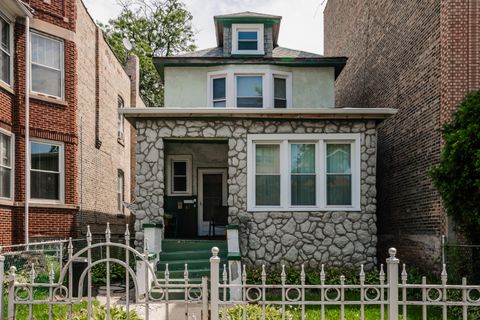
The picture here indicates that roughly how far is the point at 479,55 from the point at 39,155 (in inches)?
431

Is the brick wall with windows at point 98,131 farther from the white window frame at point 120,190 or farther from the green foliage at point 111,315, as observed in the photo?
the green foliage at point 111,315

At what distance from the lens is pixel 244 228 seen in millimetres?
11031

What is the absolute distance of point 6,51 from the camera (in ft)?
37.8

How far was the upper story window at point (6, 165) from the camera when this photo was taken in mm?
11211

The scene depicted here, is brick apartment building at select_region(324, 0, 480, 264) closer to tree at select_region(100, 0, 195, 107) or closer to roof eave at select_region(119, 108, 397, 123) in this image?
roof eave at select_region(119, 108, 397, 123)

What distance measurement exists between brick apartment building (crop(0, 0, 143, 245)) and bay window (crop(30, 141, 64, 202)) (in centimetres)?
3

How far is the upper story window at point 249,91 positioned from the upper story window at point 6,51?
604 cm

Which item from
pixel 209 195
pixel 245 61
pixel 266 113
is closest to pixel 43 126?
pixel 209 195

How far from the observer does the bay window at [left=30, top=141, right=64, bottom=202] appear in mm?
12266

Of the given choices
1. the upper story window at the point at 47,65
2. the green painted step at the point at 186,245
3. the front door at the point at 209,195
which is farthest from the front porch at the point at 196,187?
the upper story window at the point at 47,65

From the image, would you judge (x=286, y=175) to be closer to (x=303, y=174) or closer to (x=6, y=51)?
(x=303, y=174)

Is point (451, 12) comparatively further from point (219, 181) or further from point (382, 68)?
point (219, 181)

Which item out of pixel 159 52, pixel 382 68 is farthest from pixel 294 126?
pixel 159 52

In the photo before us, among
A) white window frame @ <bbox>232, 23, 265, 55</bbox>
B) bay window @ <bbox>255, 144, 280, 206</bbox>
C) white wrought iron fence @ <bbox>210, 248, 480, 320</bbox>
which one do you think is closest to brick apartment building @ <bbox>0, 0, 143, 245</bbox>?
white window frame @ <bbox>232, 23, 265, 55</bbox>
